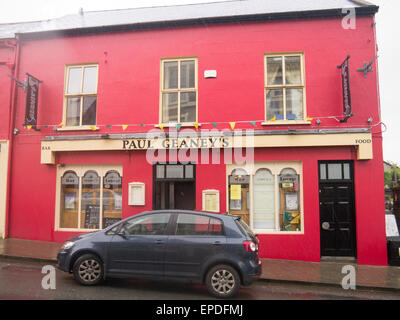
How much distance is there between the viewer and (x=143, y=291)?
19.3 ft

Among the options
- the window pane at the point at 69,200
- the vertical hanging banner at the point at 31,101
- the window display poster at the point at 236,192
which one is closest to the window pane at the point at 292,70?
the window display poster at the point at 236,192

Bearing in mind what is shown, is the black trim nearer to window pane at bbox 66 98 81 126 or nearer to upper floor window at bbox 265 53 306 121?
upper floor window at bbox 265 53 306 121

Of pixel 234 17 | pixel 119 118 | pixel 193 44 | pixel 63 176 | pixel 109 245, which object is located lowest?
pixel 109 245

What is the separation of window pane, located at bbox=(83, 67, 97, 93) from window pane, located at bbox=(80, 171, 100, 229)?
2.79m

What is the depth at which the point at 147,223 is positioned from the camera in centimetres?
619

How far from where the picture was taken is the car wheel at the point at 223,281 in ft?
18.5

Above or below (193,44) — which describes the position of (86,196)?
below

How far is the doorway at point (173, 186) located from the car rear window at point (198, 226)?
11.6 feet

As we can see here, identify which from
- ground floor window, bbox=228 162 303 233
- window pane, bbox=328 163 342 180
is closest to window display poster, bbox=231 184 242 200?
ground floor window, bbox=228 162 303 233

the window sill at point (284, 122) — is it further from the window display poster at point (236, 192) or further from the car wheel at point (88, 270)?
the car wheel at point (88, 270)

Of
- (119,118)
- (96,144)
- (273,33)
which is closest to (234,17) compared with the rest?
(273,33)
